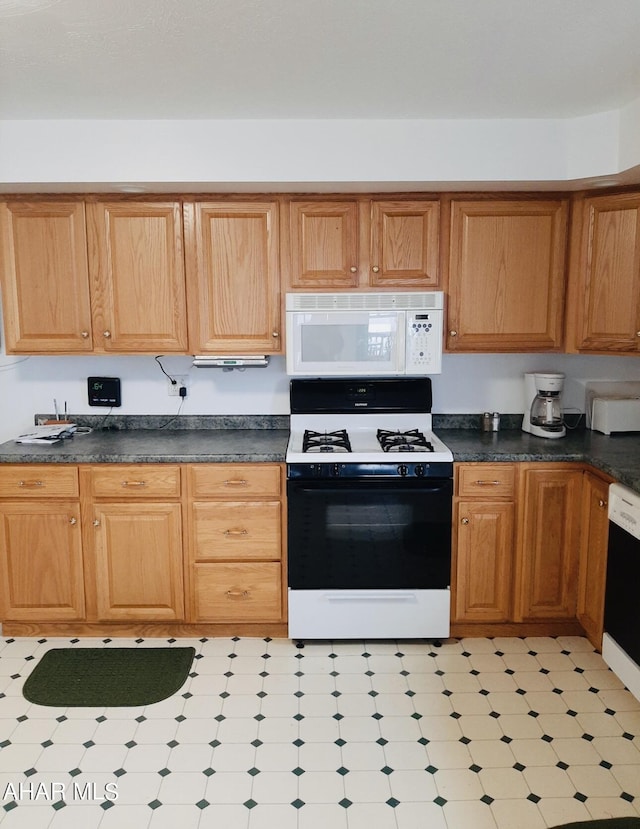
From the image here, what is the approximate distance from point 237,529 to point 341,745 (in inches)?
42.7

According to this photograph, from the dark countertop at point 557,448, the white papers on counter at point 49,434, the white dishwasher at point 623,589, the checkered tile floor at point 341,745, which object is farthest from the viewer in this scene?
the white papers on counter at point 49,434

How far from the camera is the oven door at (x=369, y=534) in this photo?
3.11m

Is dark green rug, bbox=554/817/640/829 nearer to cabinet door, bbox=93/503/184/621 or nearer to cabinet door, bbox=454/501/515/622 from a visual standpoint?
cabinet door, bbox=454/501/515/622

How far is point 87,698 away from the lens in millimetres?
2803

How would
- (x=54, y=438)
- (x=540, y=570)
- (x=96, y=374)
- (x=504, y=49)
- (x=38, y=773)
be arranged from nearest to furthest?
1. (x=504, y=49)
2. (x=38, y=773)
3. (x=540, y=570)
4. (x=54, y=438)
5. (x=96, y=374)

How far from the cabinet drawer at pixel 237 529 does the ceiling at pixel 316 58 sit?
68.8 inches

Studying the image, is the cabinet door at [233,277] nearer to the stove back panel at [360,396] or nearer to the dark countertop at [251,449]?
the stove back panel at [360,396]

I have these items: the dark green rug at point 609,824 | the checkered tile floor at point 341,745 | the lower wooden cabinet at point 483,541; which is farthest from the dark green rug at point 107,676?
the dark green rug at point 609,824

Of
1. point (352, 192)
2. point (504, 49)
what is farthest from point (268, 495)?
point (504, 49)

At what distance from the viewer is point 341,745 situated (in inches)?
98.9

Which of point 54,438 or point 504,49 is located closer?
point 504,49

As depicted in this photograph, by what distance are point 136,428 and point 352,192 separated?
169cm

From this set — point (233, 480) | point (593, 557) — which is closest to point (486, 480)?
point (593, 557)

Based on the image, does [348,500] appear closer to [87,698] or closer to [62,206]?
[87,698]
